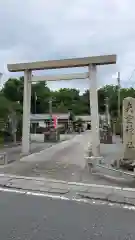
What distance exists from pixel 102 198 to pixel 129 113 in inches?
239

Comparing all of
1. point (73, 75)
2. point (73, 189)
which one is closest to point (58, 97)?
point (73, 75)

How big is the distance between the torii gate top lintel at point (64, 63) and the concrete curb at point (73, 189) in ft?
27.3

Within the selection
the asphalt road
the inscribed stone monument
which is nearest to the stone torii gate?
the inscribed stone monument

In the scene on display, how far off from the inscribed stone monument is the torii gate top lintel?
406 cm

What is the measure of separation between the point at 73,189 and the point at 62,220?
3.26m

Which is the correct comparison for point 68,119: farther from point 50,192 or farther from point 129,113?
point 50,192

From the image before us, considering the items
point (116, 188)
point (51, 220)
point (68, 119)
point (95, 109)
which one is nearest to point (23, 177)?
point (116, 188)

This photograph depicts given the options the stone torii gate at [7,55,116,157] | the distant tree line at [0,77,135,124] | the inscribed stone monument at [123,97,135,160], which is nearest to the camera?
the inscribed stone monument at [123,97,135,160]

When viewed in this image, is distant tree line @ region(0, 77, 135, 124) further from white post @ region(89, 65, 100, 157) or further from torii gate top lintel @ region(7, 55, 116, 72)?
white post @ region(89, 65, 100, 157)

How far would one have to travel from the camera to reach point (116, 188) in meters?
9.70

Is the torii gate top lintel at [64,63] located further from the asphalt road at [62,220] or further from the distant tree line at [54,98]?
the asphalt road at [62,220]

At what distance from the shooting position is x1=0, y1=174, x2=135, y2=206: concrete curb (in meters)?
8.55

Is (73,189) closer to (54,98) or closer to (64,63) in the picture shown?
(64,63)

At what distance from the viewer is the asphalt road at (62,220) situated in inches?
216
